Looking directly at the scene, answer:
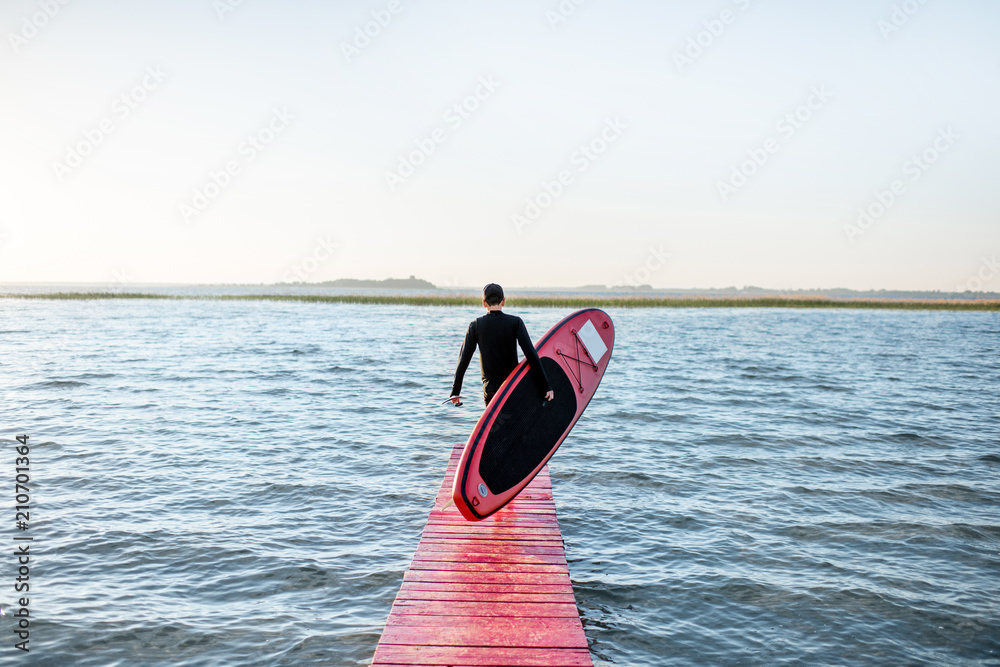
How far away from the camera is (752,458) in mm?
13070

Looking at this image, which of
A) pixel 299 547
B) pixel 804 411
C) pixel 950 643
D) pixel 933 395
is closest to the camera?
pixel 950 643

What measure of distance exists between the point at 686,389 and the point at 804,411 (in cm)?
469

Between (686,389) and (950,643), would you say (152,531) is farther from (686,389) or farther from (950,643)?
(686,389)

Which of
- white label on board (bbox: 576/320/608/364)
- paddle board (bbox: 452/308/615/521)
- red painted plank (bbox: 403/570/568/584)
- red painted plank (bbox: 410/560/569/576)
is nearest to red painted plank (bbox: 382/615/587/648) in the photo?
red painted plank (bbox: 403/570/568/584)

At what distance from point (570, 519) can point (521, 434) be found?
2529 mm

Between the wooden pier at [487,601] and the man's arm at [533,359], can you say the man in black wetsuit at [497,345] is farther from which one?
the wooden pier at [487,601]

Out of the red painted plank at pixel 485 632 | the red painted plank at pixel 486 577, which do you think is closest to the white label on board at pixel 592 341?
the red painted plank at pixel 486 577

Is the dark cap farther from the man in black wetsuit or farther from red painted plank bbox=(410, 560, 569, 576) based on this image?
red painted plank bbox=(410, 560, 569, 576)

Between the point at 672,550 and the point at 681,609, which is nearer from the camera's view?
the point at 681,609

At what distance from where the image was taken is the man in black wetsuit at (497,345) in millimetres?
7094

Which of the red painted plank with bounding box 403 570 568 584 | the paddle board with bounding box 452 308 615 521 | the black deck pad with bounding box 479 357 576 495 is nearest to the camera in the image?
the red painted plank with bounding box 403 570 568 584

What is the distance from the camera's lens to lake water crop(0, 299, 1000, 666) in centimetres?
631

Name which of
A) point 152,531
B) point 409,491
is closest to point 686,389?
point 409,491

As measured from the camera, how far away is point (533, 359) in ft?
23.7
